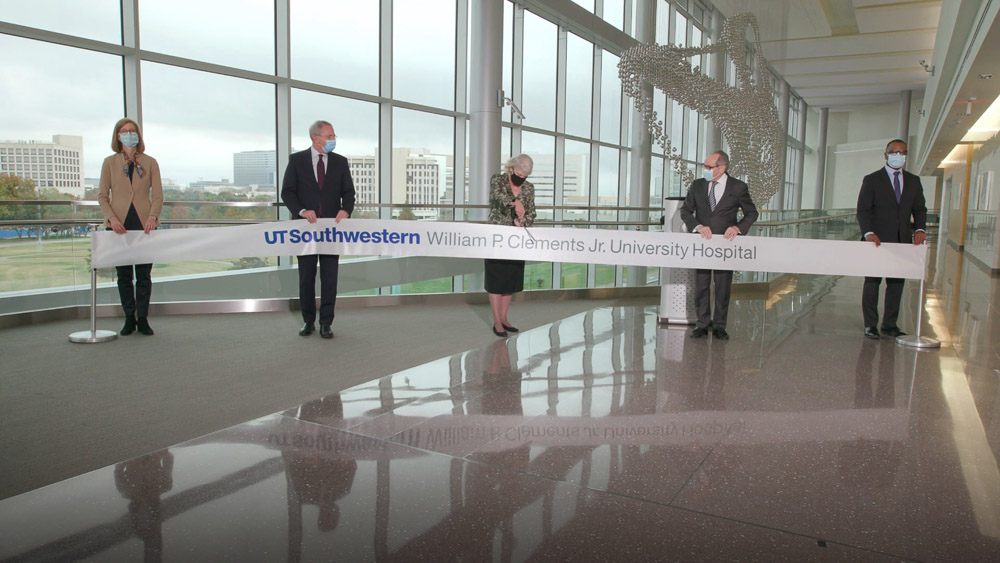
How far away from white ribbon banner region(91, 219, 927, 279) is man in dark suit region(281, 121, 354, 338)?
20cm

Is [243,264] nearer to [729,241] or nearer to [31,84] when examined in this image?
[31,84]

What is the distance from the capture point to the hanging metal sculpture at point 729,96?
8805 millimetres

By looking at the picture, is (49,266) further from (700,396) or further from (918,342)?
(918,342)

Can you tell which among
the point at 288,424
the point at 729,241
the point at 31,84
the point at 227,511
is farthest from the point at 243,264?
the point at 227,511

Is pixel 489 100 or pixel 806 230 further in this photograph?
pixel 806 230

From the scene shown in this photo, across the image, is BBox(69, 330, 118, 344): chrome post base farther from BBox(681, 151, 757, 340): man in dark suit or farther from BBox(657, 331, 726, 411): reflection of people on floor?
BBox(681, 151, 757, 340): man in dark suit

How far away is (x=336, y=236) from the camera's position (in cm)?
577

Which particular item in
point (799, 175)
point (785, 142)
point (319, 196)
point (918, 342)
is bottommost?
point (918, 342)

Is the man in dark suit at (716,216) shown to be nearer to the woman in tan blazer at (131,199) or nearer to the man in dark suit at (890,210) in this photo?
the man in dark suit at (890,210)

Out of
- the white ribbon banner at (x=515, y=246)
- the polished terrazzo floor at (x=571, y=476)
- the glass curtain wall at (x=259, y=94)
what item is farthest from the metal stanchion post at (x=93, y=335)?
the polished terrazzo floor at (x=571, y=476)

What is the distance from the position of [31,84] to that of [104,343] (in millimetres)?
2873

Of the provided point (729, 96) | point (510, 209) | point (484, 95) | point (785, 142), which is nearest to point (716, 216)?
point (510, 209)

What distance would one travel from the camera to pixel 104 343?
5500mm

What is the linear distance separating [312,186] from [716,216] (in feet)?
10.8
